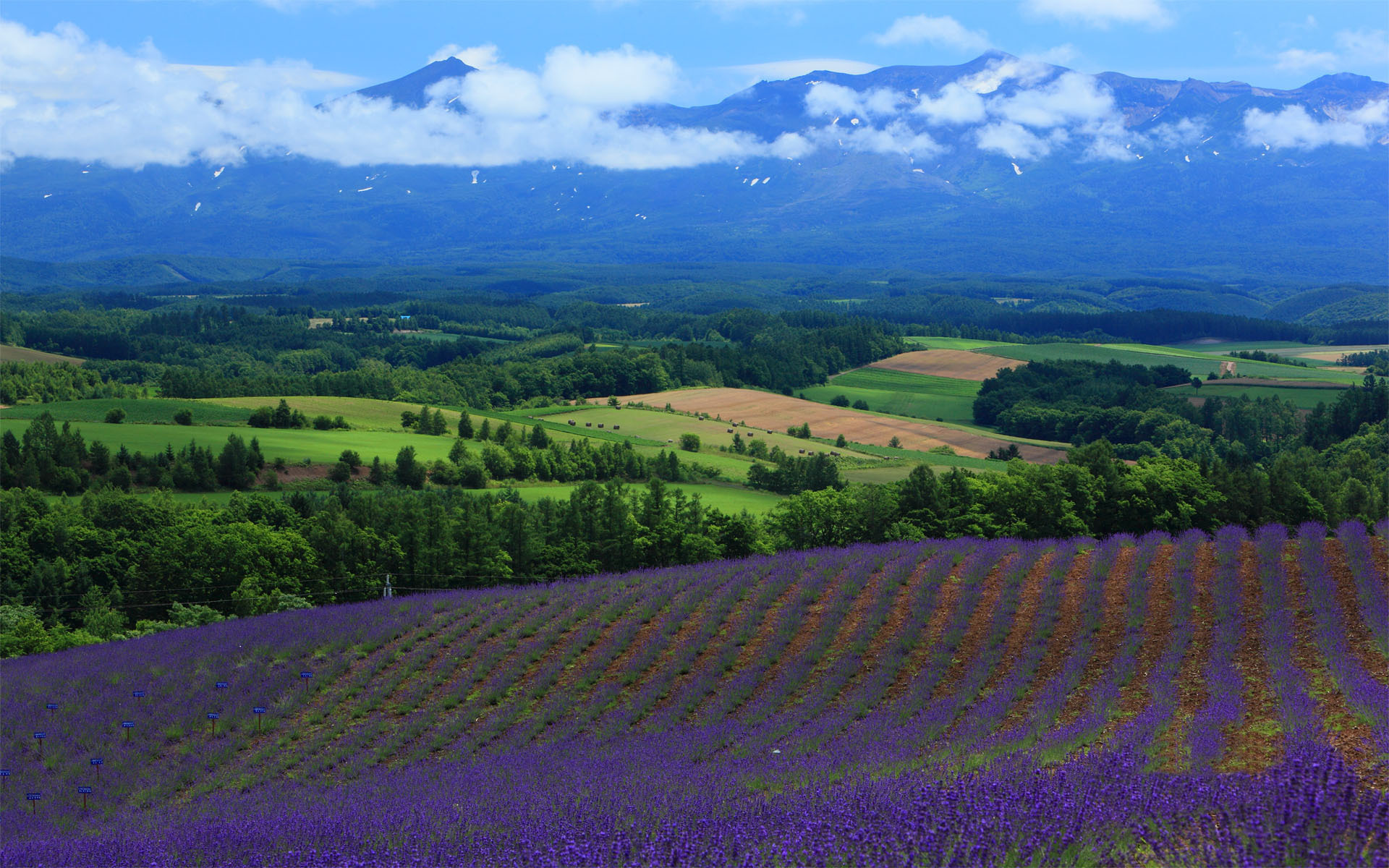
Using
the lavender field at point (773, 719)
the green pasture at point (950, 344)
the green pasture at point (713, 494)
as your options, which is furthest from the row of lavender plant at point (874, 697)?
the green pasture at point (950, 344)

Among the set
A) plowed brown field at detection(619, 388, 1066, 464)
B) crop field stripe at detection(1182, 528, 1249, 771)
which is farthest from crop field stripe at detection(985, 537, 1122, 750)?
plowed brown field at detection(619, 388, 1066, 464)

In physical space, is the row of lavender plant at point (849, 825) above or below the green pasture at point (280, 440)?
above

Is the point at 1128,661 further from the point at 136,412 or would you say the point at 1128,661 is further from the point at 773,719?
the point at 136,412

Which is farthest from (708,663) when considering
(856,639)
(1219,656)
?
(1219,656)

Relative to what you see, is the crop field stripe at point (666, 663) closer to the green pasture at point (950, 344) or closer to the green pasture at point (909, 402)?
the green pasture at point (909, 402)

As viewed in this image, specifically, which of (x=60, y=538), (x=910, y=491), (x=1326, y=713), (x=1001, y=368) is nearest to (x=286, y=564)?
(x=60, y=538)

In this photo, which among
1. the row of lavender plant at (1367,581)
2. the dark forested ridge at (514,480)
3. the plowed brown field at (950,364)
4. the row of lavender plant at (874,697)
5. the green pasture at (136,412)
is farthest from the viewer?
the plowed brown field at (950,364)

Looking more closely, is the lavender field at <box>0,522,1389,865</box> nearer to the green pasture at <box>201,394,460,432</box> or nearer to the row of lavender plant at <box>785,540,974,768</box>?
the row of lavender plant at <box>785,540,974,768</box>
